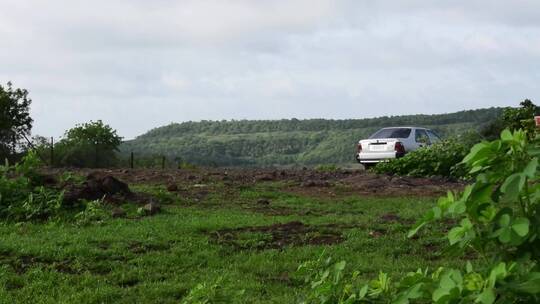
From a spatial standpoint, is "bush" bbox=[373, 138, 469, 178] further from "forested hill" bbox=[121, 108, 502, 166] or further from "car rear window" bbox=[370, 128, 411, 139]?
"forested hill" bbox=[121, 108, 502, 166]

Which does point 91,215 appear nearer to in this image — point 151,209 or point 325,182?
point 151,209

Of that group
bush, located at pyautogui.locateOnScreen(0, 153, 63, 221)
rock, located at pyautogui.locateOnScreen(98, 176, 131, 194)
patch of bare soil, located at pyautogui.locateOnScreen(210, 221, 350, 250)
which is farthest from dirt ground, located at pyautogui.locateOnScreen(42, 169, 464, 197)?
patch of bare soil, located at pyautogui.locateOnScreen(210, 221, 350, 250)

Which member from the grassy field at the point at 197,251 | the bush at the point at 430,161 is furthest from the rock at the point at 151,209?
the bush at the point at 430,161

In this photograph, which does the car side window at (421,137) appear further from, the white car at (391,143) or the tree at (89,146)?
the tree at (89,146)

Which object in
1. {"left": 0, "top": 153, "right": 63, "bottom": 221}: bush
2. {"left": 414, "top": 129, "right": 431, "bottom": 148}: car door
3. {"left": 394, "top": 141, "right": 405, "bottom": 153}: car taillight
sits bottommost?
{"left": 0, "top": 153, "right": 63, "bottom": 221}: bush

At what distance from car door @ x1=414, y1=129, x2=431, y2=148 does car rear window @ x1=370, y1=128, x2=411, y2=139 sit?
29 cm

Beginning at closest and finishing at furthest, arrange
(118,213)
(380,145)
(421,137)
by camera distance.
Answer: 1. (118,213)
2. (380,145)
3. (421,137)

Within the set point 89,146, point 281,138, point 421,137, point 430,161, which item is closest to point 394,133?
point 421,137

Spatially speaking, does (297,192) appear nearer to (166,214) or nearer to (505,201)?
(166,214)

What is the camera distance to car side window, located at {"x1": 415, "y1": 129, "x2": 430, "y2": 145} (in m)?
22.5

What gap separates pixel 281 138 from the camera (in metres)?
63.4

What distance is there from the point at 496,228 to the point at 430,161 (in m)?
16.7

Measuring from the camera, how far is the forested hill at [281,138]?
52469 millimetres

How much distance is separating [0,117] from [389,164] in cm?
1593
